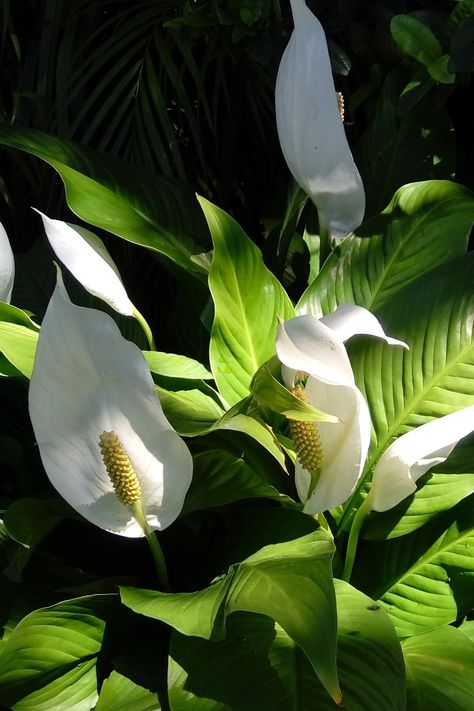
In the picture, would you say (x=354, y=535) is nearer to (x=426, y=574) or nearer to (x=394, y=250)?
(x=426, y=574)

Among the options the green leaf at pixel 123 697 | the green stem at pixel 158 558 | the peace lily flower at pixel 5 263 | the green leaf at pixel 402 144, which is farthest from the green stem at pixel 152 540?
the green leaf at pixel 402 144

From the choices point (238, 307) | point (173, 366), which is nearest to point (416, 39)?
point (238, 307)

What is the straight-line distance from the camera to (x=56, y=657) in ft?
2.81

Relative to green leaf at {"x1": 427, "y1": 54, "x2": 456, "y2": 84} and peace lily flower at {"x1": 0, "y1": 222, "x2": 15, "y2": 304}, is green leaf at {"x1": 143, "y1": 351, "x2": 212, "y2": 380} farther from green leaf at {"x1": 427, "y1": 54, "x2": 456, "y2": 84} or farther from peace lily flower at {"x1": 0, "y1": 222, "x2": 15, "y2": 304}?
green leaf at {"x1": 427, "y1": 54, "x2": 456, "y2": 84}

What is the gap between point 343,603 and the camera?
829 mm

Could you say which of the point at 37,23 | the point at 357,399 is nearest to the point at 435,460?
the point at 357,399

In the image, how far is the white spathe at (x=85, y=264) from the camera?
2.97 ft

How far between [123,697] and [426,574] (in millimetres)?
349

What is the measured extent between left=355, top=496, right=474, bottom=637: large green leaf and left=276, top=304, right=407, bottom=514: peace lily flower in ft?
0.67

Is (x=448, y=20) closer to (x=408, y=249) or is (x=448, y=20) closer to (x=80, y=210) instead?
(x=408, y=249)

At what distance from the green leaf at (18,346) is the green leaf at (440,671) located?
492 mm

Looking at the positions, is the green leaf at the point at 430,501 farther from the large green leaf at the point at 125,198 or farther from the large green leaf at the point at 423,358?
the large green leaf at the point at 125,198

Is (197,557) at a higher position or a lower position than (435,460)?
lower

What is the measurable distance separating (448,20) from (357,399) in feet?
1.95
